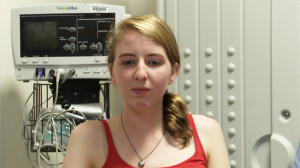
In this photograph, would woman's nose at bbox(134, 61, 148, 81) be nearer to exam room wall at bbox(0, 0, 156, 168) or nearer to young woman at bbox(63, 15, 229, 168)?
young woman at bbox(63, 15, 229, 168)

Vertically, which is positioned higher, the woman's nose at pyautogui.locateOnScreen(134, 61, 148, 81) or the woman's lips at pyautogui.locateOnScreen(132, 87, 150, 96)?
the woman's nose at pyautogui.locateOnScreen(134, 61, 148, 81)

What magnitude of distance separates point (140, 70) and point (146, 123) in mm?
221

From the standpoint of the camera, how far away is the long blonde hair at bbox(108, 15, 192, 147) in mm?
1145

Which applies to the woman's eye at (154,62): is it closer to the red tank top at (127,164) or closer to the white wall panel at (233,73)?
the red tank top at (127,164)

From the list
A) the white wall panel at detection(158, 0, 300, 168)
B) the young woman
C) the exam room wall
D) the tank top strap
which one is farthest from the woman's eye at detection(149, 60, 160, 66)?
the exam room wall

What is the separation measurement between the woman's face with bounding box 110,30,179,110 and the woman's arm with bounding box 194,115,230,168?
22 centimetres

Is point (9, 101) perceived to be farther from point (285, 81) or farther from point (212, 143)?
point (285, 81)

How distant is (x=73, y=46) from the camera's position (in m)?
1.52

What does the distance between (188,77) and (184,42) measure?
134 millimetres

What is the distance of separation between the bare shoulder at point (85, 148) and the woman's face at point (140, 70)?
6.3 inches

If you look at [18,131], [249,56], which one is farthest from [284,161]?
[18,131]

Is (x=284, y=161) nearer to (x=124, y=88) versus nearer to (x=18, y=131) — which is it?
(x=124, y=88)

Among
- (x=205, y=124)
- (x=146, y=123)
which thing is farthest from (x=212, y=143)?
(x=146, y=123)

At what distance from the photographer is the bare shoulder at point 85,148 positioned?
119 centimetres
